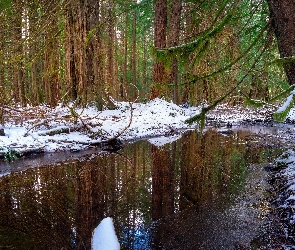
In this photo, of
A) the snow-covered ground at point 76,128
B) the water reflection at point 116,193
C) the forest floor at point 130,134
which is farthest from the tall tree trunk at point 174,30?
the water reflection at point 116,193

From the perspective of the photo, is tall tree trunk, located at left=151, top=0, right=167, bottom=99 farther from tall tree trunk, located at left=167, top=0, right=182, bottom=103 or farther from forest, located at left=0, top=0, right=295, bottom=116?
tall tree trunk, located at left=167, top=0, right=182, bottom=103

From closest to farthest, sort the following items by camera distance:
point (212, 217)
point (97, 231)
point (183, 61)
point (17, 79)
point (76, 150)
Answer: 1. point (97, 231)
2. point (183, 61)
3. point (212, 217)
4. point (76, 150)
5. point (17, 79)

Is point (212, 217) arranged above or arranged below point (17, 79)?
below

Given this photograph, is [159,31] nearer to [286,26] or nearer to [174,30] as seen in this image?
[174,30]

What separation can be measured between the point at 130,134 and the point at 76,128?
1806 millimetres

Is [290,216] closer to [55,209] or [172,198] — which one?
[172,198]

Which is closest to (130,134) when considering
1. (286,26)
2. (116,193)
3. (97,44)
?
(97,44)

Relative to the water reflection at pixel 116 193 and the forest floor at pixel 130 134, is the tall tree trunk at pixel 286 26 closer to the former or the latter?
the forest floor at pixel 130 134

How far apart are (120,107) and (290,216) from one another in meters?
10.2

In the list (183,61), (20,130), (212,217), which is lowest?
(212,217)

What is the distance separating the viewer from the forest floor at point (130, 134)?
423 centimetres

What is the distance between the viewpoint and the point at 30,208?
453 cm

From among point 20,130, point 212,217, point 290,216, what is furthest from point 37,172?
point 290,216

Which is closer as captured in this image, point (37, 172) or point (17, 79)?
point (37, 172)
